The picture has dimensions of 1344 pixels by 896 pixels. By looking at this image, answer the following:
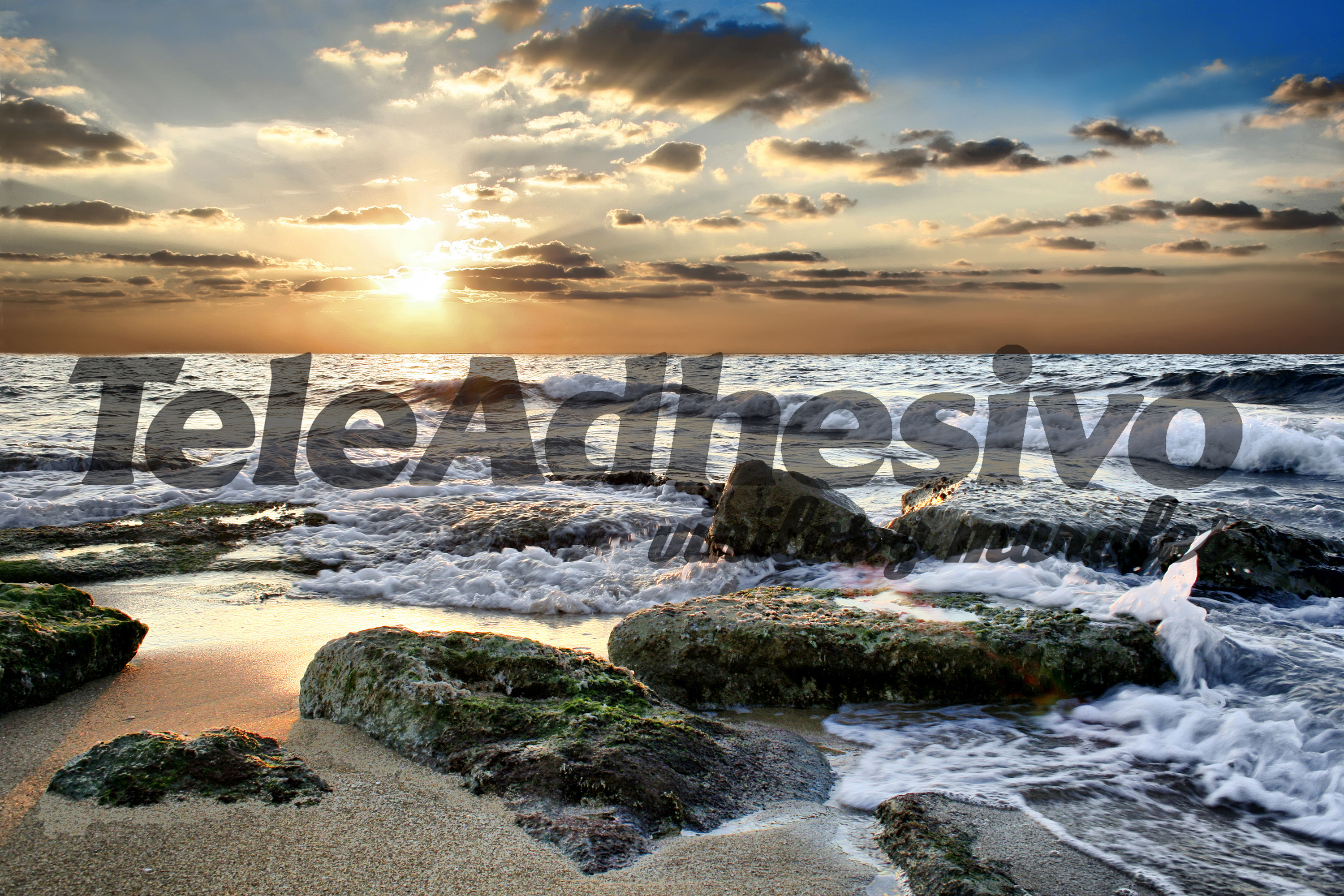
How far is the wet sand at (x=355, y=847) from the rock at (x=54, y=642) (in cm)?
29

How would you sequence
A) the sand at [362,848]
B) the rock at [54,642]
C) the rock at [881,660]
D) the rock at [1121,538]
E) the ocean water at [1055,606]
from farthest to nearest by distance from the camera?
1. the rock at [1121,538]
2. the rock at [881,660]
3. the rock at [54,642]
4. the ocean water at [1055,606]
5. the sand at [362,848]

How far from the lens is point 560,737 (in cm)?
248

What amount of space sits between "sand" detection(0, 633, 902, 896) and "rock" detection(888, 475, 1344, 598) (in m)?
3.41

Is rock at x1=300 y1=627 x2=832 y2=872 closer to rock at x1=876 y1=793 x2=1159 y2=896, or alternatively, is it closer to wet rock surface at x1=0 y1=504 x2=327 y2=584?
rock at x1=876 y1=793 x2=1159 y2=896

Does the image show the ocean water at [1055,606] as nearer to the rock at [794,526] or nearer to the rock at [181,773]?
the rock at [794,526]

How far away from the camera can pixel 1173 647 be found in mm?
3551

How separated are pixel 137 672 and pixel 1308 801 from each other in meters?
4.71

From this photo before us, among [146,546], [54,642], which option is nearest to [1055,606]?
[54,642]

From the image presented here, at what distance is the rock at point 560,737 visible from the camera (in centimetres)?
220

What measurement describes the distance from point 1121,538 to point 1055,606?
1.56m

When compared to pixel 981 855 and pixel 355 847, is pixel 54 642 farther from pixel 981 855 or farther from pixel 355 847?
pixel 981 855

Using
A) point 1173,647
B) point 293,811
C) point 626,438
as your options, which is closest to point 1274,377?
point 626,438

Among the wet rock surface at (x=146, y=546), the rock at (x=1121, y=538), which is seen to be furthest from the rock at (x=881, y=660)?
the wet rock surface at (x=146, y=546)

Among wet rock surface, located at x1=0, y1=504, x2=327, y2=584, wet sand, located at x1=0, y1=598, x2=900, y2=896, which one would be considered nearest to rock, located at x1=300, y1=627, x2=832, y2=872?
wet sand, located at x1=0, y1=598, x2=900, y2=896
